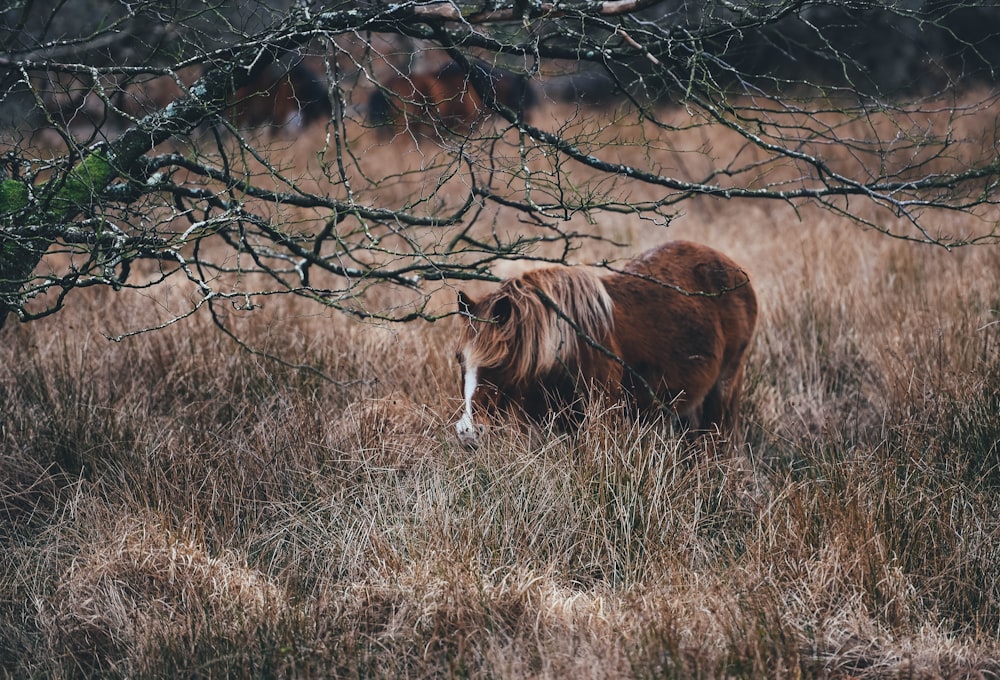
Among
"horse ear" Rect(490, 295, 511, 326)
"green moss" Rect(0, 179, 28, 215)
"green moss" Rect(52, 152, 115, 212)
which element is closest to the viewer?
"green moss" Rect(0, 179, 28, 215)

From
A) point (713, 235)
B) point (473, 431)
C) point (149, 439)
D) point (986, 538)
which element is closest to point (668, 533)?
point (473, 431)

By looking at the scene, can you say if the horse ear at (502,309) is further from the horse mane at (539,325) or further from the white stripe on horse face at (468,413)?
the white stripe on horse face at (468,413)

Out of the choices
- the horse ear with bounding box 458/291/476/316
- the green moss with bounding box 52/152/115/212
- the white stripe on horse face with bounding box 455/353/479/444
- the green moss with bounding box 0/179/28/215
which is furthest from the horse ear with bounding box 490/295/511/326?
the green moss with bounding box 0/179/28/215

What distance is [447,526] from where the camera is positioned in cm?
330

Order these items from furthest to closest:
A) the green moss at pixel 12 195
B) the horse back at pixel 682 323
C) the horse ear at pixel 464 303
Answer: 1. the horse back at pixel 682 323
2. the horse ear at pixel 464 303
3. the green moss at pixel 12 195

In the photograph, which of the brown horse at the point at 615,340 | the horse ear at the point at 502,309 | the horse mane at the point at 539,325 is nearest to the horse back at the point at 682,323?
the brown horse at the point at 615,340

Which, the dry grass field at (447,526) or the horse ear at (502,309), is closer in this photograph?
the dry grass field at (447,526)

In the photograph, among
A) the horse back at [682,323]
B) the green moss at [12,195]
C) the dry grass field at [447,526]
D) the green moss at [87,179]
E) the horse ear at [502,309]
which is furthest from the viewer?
the horse back at [682,323]

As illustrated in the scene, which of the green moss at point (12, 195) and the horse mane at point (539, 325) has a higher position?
the green moss at point (12, 195)

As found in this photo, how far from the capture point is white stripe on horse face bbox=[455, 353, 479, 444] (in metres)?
3.73

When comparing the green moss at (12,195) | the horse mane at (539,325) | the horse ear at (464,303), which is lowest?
the horse mane at (539,325)

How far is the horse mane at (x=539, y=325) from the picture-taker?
387 cm

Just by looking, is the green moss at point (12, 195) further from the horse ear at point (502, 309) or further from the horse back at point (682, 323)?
the horse back at point (682, 323)

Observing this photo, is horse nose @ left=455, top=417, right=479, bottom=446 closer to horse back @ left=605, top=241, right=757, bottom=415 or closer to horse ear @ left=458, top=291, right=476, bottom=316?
horse ear @ left=458, top=291, right=476, bottom=316
